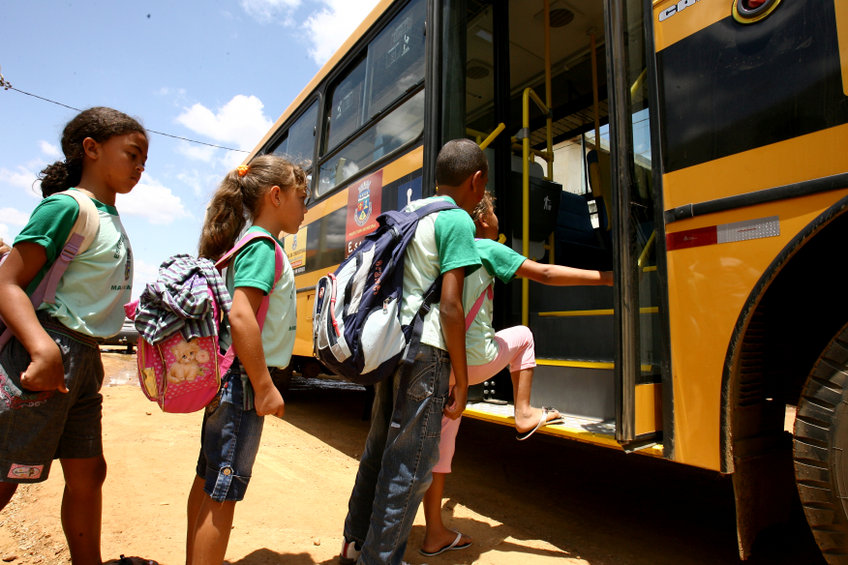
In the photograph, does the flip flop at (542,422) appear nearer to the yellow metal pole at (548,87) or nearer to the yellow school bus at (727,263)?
the yellow school bus at (727,263)

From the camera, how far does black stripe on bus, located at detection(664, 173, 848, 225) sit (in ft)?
4.91

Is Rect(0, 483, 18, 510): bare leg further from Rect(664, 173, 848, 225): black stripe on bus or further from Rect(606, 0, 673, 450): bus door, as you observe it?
Rect(664, 173, 848, 225): black stripe on bus

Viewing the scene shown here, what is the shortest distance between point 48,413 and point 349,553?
3.87 feet

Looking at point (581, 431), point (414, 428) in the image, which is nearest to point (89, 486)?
point (414, 428)

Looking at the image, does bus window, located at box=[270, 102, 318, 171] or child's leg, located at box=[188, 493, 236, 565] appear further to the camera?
bus window, located at box=[270, 102, 318, 171]

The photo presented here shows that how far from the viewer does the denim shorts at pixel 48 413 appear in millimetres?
1568

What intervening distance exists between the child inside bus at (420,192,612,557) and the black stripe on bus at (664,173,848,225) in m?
0.35

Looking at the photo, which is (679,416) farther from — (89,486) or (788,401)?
(89,486)

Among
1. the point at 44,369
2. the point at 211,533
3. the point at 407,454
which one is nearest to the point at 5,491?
the point at 44,369

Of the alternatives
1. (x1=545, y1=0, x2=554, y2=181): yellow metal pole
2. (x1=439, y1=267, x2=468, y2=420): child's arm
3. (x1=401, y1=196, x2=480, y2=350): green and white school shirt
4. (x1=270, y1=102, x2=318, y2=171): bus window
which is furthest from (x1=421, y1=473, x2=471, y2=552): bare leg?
(x1=270, y1=102, x2=318, y2=171): bus window

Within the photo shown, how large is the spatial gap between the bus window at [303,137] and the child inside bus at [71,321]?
2.94 metres

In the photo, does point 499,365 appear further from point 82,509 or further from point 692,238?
point 82,509

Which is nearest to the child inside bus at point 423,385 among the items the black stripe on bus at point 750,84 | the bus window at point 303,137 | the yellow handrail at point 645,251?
the yellow handrail at point 645,251

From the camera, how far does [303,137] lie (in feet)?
17.6
